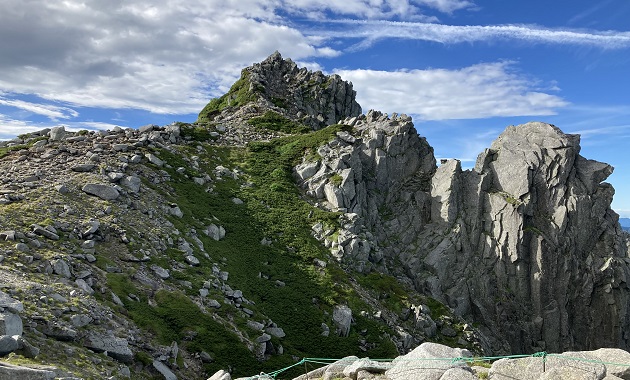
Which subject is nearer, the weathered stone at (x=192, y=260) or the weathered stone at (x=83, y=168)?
the weathered stone at (x=192, y=260)

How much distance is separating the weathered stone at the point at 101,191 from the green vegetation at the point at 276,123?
38.3m

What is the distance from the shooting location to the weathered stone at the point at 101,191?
35812 millimetres

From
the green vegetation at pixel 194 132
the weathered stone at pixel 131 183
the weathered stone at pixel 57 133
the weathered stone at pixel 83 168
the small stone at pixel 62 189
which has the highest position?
the green vegetation at pixel 194 132

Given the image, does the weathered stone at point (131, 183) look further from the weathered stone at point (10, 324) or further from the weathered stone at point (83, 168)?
the weathered stone at point (10, 324)

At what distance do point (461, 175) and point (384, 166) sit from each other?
37.4 feet

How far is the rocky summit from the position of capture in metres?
21.5

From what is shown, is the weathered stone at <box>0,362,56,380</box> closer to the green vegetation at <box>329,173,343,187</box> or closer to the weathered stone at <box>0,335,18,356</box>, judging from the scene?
the weathered stone at <box>0,335,18,356</box>

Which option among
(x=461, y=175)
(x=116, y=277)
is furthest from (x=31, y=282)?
(x=461, y=175)

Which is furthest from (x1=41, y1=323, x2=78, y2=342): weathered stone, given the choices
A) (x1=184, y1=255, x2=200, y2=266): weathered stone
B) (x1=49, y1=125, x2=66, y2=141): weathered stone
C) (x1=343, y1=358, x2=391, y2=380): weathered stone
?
(x1=49, y1=125, x2=66, y2=141): weathered stone

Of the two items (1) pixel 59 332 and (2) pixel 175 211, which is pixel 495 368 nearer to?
(1) pixel 59 332

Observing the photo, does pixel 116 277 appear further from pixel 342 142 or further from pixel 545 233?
pixel 545 233

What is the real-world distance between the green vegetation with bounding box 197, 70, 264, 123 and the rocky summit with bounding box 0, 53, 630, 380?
938 mm

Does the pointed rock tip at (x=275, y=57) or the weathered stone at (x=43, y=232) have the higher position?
the pointed rock tip at (x=275, y=57)

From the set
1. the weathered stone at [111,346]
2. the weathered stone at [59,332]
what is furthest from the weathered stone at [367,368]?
the weathered stone at [59,332]
